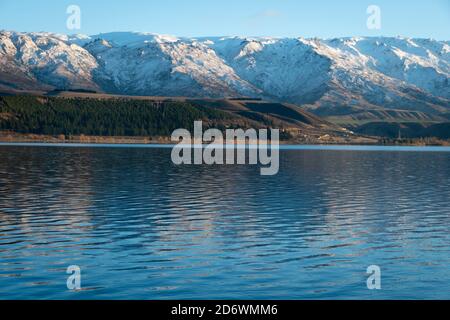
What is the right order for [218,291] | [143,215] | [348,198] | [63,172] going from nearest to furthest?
[218,291], [143,215], [348,198], [63,172]

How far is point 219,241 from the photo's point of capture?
5400cm

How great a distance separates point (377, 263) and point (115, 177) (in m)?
75.5

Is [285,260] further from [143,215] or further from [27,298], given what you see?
[143,215]

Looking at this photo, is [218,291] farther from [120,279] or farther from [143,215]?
[143,215]

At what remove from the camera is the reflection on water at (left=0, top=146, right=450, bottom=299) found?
39844 mm

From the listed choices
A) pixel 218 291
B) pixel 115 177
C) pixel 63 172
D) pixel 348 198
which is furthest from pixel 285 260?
pixel 63 172

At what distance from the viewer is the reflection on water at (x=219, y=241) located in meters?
39.8

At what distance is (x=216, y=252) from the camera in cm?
4950

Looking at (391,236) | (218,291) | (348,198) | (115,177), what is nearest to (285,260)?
(218,291)

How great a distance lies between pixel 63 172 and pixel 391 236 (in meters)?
80.4
